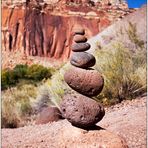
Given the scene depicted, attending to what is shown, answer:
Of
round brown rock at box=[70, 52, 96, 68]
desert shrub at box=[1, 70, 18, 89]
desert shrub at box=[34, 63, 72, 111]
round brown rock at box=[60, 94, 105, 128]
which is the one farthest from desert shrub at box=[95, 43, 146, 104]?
desert shrub at box=[1, 70, 18, 89]

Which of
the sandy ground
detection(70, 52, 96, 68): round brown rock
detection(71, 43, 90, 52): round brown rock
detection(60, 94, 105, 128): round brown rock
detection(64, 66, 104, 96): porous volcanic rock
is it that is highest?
detection(71, 43, 90, 52): round brown rock

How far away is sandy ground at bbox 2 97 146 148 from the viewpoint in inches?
461

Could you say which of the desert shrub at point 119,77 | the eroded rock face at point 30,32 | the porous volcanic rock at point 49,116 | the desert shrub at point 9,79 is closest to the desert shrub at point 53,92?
the porous volcanic rock at point 49,116

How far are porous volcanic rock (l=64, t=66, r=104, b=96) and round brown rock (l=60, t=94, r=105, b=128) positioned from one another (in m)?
0.12

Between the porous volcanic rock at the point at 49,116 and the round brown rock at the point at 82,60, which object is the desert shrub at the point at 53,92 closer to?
the porous volcanic rock at the point at 49,116

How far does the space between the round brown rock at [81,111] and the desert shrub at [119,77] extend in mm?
8448

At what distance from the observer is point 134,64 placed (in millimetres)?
18344

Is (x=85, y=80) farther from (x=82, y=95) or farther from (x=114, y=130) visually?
(x=114, y=130)

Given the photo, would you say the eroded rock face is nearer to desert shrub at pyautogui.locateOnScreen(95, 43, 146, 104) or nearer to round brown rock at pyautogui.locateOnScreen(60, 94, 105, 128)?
desert shrub at pyautogui.locateOnScreen(95, 43, 146, 104)

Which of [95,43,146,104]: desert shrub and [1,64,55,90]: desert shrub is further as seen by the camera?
[1,64,55,90]: desert shrub

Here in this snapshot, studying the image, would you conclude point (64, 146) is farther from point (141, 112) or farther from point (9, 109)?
point (9, 109)

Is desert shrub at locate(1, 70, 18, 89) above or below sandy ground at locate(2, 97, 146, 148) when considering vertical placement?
below

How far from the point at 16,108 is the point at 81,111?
41.4 ft

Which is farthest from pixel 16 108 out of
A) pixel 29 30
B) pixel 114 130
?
pixel 29 30
